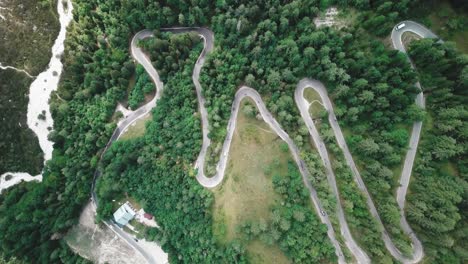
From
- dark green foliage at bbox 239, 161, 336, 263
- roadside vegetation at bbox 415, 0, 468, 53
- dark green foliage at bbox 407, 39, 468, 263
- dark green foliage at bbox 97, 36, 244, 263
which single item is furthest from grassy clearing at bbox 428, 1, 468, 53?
dark green foliage at bbox 97, 36, 244, 263

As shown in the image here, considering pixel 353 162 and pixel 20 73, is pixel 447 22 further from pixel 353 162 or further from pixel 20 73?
pixel 20 73

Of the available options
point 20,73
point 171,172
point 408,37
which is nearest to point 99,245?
point 171,172

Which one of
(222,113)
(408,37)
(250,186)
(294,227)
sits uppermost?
(408,37)

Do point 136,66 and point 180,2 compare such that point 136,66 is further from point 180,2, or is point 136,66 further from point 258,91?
point 258,91

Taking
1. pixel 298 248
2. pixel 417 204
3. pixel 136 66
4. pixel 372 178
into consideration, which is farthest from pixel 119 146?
pixel 417 204

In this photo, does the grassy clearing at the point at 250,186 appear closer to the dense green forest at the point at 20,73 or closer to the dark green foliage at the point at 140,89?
the dark green foliage at the point at 140,89

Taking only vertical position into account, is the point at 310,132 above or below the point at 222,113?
below
